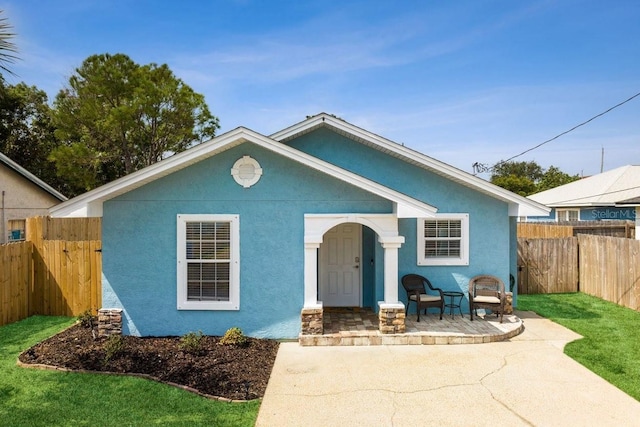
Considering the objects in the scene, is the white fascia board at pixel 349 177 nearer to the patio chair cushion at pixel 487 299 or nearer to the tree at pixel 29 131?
the patio chair cushion at pixel 487 299

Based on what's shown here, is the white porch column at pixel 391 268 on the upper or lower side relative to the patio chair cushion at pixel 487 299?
upper

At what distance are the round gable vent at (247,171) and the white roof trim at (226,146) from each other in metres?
0.47

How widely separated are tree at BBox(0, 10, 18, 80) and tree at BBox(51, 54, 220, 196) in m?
23.0

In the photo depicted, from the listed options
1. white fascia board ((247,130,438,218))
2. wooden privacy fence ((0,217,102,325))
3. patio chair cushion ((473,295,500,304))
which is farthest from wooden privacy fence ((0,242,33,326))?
patio chair cushion ((473,295,500,304))

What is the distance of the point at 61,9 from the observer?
10.9m

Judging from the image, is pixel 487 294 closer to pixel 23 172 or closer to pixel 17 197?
pixel 23 172

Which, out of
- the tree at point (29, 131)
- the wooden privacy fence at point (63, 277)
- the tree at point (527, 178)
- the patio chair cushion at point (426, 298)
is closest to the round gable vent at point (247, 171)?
the patio chair cushion at point (426, 298)

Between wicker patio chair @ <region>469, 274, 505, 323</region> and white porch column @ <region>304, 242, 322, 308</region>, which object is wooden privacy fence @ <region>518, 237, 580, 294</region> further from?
white porch column @ <region>304, 242, 322, 308</region>

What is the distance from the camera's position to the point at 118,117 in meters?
26.3

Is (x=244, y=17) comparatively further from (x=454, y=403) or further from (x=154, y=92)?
(x=154, y=92)

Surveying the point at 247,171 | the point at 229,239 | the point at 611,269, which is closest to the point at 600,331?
the point at 611,269

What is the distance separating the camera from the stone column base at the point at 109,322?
29.4 feet

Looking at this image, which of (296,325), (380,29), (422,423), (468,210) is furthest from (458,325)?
(380,29)

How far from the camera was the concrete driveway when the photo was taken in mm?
5555
